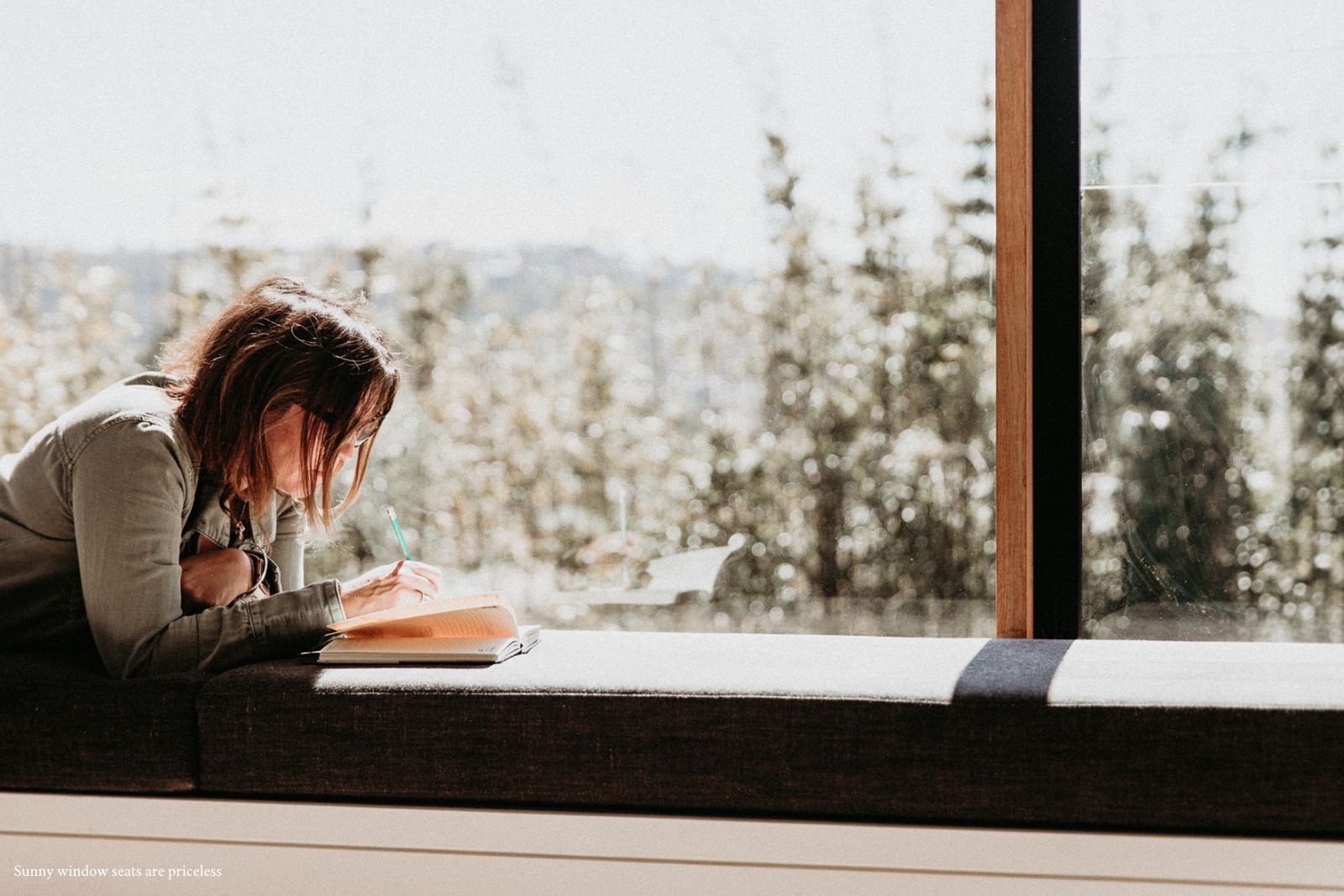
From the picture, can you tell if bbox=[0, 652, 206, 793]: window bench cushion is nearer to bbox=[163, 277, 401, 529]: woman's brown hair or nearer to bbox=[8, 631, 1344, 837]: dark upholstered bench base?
bbox=[8, 631, 1344, 837]: dark upholstered bench base

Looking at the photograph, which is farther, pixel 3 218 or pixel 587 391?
pixel 3 218

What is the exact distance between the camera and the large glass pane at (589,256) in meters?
2.52

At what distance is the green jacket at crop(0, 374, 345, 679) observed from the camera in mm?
1725

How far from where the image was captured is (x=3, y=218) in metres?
3.08

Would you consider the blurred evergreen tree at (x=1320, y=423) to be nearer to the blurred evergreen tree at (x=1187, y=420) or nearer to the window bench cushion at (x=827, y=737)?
the blurred evergreen tree at (x=1187, y=420)

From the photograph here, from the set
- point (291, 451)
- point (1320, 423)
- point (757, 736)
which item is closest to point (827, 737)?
point (757, 736)

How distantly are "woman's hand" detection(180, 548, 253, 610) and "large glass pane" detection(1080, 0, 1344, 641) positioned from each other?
1.61 meters

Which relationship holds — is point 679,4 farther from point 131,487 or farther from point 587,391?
point 131,487

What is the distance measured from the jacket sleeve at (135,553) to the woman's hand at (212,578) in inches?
3.0

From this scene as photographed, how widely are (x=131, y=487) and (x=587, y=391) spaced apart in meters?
1.28

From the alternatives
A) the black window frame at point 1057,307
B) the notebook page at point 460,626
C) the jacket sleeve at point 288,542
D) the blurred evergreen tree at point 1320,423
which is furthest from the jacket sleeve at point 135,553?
the blurred evergreen tree at point 1320,423

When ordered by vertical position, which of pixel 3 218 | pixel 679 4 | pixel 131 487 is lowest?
pixel 131 487

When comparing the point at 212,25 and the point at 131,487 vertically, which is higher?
the point at 212,25

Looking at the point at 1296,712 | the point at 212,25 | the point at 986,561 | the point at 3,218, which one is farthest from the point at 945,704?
the point at 3,218
